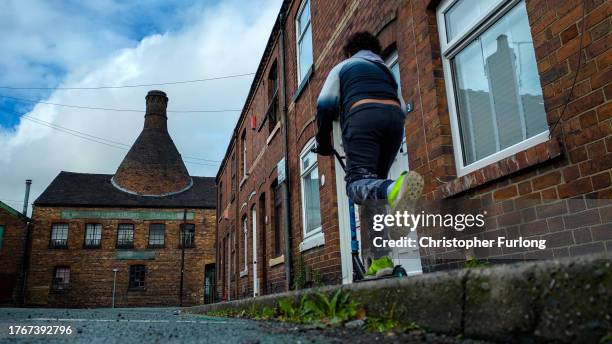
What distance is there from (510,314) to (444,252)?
2.74 meters

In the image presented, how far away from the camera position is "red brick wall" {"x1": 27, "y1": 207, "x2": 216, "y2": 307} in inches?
1218

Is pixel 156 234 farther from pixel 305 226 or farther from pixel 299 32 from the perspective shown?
pixel 305 226

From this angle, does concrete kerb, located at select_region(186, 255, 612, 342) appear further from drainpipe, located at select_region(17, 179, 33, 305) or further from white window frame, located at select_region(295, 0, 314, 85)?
drainpipe, located at select_region(17, 179, 33, 305)

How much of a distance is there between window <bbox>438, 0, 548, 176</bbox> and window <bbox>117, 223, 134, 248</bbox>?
32.0 metres

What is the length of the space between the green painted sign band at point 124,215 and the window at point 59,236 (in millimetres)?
644

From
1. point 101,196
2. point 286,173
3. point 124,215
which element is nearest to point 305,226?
point 286,173

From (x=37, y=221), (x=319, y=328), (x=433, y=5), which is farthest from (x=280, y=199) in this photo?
(x=37, y=221)

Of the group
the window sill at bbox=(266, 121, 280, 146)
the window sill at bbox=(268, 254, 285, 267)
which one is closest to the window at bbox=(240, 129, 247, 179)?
the window sill at bbox=(266, 121, 280, 146)

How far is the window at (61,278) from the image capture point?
3114cm

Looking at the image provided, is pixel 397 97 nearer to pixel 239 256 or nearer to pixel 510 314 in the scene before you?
pixel 510 314

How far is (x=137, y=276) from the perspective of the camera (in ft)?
107

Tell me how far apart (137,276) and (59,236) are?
233 inches

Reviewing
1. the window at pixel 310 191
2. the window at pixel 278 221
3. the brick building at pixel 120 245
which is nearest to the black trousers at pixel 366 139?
the window at pixel 310 191

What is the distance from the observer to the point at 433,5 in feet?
15.9
